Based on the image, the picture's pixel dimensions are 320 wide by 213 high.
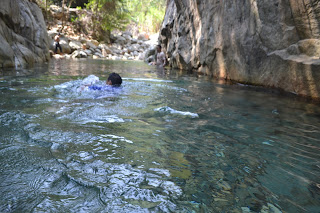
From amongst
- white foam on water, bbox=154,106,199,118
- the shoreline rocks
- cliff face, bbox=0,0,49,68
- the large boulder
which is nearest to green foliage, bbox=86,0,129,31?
the shoreline rocks

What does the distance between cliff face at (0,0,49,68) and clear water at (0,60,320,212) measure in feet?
20.0

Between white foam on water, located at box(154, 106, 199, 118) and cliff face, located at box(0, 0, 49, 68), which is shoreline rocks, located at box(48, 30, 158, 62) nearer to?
cliff face, located at box(0, 0, 49, 68)

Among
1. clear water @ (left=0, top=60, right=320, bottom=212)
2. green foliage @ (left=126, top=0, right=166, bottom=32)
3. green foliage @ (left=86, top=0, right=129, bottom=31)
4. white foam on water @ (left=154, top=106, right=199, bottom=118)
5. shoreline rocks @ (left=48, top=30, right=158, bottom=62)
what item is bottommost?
clear water @ (left=0, top=60, right=320, bottom=212)

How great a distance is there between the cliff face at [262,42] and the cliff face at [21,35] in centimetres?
742

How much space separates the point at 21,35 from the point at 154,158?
1150cm

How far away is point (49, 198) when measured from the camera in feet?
4.96

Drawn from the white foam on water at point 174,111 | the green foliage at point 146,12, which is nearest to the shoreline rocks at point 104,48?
the green foliage at point 146,12

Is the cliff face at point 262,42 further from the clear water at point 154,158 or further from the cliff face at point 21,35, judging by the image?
the cliff face at point 21,35

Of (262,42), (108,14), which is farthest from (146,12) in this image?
(262,42)

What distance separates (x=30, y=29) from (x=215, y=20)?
8.87m

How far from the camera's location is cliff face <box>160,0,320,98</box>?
4930mm

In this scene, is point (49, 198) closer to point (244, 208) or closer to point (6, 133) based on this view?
point (244, 208)

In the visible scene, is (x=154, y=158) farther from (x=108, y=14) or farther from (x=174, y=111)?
(x=108, y=14)

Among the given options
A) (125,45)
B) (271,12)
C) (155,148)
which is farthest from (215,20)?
(125,45)
